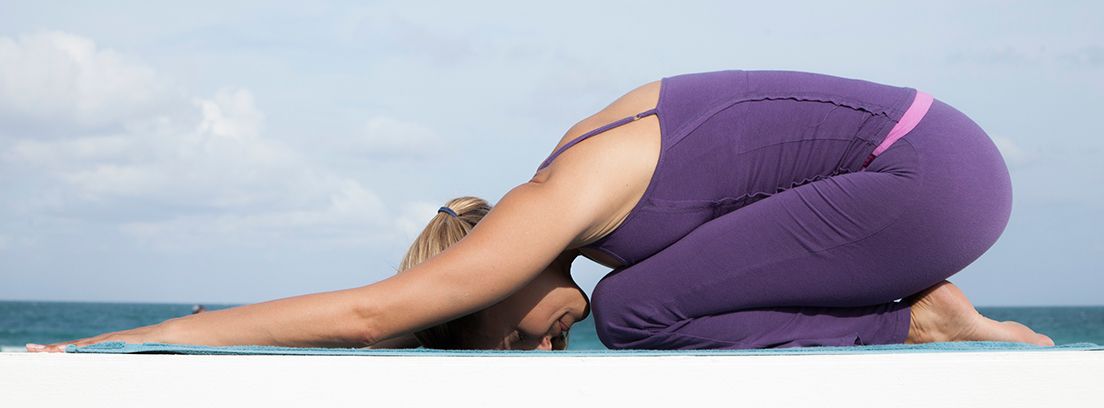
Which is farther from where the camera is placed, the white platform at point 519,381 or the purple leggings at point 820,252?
the purple leggings at point 820,252

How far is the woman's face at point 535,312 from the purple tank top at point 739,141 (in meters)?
0.18

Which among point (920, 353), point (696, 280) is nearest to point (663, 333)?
point (696, 280)

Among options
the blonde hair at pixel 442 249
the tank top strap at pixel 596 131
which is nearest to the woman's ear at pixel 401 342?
the blonde hair at pixel 442 249

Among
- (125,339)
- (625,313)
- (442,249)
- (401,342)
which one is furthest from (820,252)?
(125,339)

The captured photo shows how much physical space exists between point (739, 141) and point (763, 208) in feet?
0.46

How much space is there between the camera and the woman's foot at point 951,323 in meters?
2.12

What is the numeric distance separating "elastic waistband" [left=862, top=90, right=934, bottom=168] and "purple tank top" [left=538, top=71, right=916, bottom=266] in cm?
1

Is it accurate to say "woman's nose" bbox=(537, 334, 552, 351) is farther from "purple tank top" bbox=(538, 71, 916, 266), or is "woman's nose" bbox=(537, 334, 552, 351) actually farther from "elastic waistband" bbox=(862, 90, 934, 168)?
"elastic waistband" bbox=(862, 90, 934, 168)

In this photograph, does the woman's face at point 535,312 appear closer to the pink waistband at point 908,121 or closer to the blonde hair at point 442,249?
the blonde hair at point 442,249

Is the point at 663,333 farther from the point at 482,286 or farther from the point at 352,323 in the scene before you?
the point at 352,323

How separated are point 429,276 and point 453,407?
40cm

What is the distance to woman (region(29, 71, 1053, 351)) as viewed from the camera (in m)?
1.86

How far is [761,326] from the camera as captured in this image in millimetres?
1988

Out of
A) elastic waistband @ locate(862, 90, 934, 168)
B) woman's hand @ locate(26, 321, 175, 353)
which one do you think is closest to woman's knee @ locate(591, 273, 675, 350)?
elastic waistband @ locate(862, 90, 934, 168)
